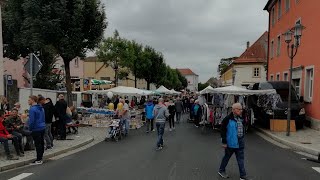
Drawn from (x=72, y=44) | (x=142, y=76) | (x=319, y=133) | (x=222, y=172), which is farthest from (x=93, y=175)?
(x=142, y=76)

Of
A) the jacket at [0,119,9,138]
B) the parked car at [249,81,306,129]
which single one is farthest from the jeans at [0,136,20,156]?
the parked car at [249,81,306,129]

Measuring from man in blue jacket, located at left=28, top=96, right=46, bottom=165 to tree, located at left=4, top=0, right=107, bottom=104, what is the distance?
1137 cm

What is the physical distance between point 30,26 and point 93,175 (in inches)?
593

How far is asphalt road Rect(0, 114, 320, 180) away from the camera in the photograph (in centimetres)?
867

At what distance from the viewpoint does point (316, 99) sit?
2042 cm

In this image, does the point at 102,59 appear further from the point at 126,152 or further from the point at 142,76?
the point at 126,152

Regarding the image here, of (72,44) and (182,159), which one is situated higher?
(72,44)

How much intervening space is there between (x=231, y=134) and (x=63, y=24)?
15674 mm

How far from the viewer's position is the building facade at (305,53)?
68.1 feet

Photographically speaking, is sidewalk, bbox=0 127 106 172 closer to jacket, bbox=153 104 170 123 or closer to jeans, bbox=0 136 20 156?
jeans, bbox=0 136 20 156

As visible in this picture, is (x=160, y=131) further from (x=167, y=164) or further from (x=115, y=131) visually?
(x=115, y=131)

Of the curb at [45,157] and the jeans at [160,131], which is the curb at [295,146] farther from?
the curb at [45,157]

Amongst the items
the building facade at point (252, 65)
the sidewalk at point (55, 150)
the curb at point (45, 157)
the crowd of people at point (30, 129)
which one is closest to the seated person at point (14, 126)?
the crowd of people at point (30, 129)

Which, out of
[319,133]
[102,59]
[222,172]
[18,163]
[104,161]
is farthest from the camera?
[102,59]
